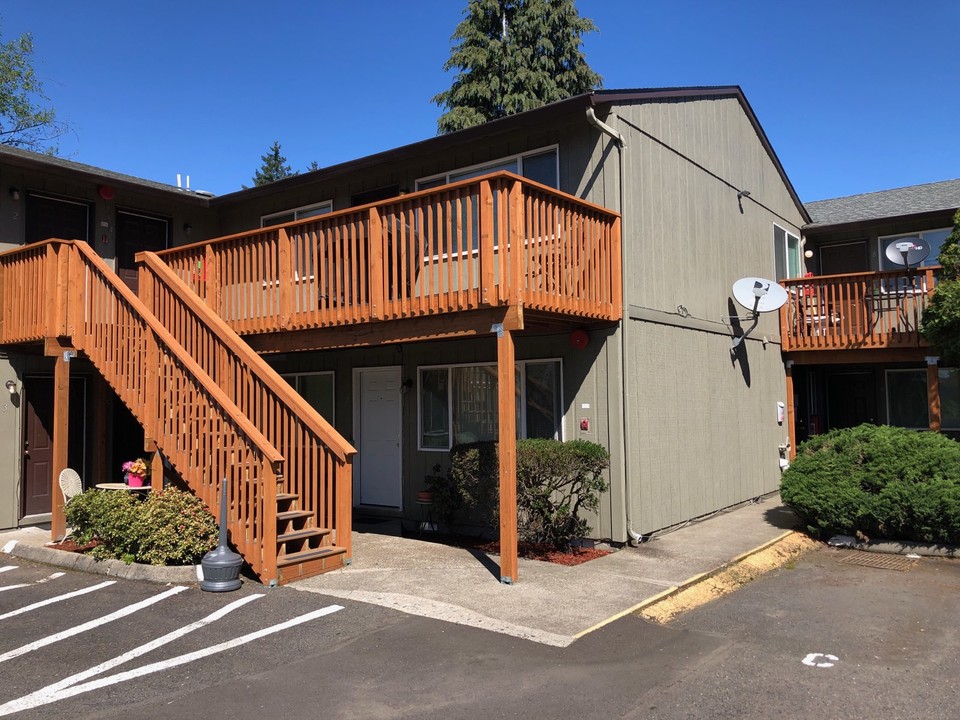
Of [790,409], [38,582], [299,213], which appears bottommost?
[38,582]

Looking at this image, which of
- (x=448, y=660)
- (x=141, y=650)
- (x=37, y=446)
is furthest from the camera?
(x=37, y=446)

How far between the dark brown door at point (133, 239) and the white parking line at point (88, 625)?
7116 millimetres


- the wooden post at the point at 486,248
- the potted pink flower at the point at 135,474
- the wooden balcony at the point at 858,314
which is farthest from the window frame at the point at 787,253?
the potted pink flower at the point at 135,474

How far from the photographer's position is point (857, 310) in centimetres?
1254

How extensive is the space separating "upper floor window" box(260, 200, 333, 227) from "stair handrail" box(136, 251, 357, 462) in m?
3.44

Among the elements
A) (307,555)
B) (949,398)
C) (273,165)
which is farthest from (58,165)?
(273,165)

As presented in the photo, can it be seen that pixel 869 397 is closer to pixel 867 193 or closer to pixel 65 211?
pixel 867 193

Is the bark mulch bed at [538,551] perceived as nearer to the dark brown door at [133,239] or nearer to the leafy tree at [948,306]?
the leafy tree at [948,306]

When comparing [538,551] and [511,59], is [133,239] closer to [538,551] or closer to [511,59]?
[538,551]

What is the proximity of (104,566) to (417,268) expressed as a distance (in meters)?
4.56

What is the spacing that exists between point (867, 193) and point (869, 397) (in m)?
5.47

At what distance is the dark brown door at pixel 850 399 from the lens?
15438 millimetres

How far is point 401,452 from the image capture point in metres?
10.7

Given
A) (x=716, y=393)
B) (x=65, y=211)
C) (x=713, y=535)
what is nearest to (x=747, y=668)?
(x=713, y=535)
